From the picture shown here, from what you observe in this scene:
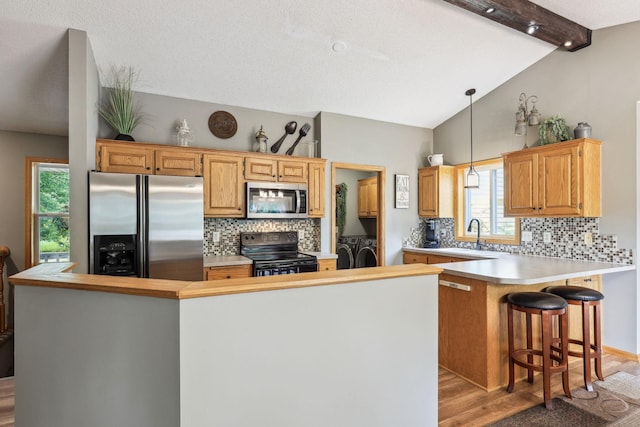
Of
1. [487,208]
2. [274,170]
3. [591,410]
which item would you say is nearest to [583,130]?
[487,208]

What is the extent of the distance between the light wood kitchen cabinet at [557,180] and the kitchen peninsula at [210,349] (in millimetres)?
2611

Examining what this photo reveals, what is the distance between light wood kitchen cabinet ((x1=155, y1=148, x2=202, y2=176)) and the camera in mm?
3504

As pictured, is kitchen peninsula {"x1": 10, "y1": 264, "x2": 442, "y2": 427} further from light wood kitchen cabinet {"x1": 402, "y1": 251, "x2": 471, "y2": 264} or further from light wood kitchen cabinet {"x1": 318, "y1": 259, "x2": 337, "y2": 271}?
light wood kitchen cabinet {"x1": 402, "y1": 251, "x2": 471, "y2": 264}

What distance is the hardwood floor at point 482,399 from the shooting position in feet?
7.15

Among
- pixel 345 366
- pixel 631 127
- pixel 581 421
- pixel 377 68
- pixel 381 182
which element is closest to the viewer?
pixel 345 366

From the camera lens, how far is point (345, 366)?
158 centimetres

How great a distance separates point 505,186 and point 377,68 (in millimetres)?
2027

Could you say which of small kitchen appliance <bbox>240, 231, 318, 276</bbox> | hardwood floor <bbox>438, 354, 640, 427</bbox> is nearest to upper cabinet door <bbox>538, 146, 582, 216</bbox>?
hardwood floor <bbox>438, 354, 640, 427</bbox>

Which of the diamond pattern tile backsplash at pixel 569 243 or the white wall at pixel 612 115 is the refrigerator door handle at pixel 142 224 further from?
the white wall at pixel 612 115

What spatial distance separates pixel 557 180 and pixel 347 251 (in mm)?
3401

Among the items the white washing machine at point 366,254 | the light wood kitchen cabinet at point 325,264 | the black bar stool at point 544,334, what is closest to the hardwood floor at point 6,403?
the light wood kitchen cabinet at point 325,264

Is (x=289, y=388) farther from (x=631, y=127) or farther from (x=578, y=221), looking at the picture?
(x=631, y=127)

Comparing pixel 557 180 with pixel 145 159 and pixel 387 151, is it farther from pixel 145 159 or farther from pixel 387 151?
pixel 145 159

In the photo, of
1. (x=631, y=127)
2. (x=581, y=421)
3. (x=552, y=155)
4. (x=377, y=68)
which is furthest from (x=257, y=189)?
(x=631, y=127)
